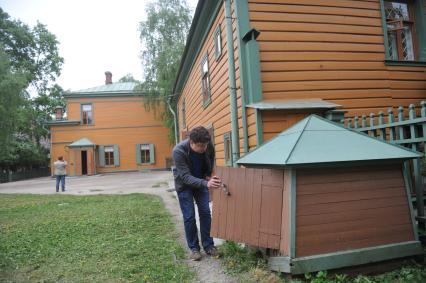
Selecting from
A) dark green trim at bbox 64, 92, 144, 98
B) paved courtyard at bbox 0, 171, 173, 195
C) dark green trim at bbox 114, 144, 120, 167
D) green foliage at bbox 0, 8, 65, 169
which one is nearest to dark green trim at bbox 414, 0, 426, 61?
paved courtyard at bbox 0, 171, 173, 195

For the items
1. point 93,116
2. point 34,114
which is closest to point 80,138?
point 93,116

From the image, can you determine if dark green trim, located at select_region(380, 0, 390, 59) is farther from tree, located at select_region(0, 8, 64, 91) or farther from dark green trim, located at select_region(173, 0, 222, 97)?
tree, located at select_region(0, 8, 64, 91)

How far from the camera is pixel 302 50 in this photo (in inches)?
237

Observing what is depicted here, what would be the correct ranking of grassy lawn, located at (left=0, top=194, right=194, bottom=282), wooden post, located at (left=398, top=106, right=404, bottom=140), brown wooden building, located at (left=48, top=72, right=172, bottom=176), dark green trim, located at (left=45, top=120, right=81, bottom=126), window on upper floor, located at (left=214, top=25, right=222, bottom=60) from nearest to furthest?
grassy lawn, located at (left=0, top=194, right=194, bottom=282) < wooden post, located at (left=398, top=106, right=404, bottom=140) < window on upper floor, located at (left=214, top=25, right=222, bottom=60) < dark green trim, located at (left=45, top=120, right=81, bottom=126) < brown wooden building, located at (left=48, top=72, right=172, bottom=176)

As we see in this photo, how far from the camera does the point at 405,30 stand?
7.09 m

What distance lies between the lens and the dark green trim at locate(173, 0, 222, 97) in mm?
7406

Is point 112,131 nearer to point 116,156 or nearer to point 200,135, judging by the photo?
point 116,156

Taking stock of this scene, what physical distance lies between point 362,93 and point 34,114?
3605 cm

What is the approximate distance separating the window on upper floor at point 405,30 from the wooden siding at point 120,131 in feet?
76.9

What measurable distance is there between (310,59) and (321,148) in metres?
3.27

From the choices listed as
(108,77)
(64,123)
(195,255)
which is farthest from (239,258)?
(108,77)

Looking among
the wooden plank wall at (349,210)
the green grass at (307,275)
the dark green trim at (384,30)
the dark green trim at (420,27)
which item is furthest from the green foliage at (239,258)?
the dark green trim at (420,27)

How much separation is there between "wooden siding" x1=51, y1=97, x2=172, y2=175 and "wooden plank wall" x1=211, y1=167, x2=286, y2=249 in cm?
2553

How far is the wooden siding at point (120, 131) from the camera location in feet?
91.7
